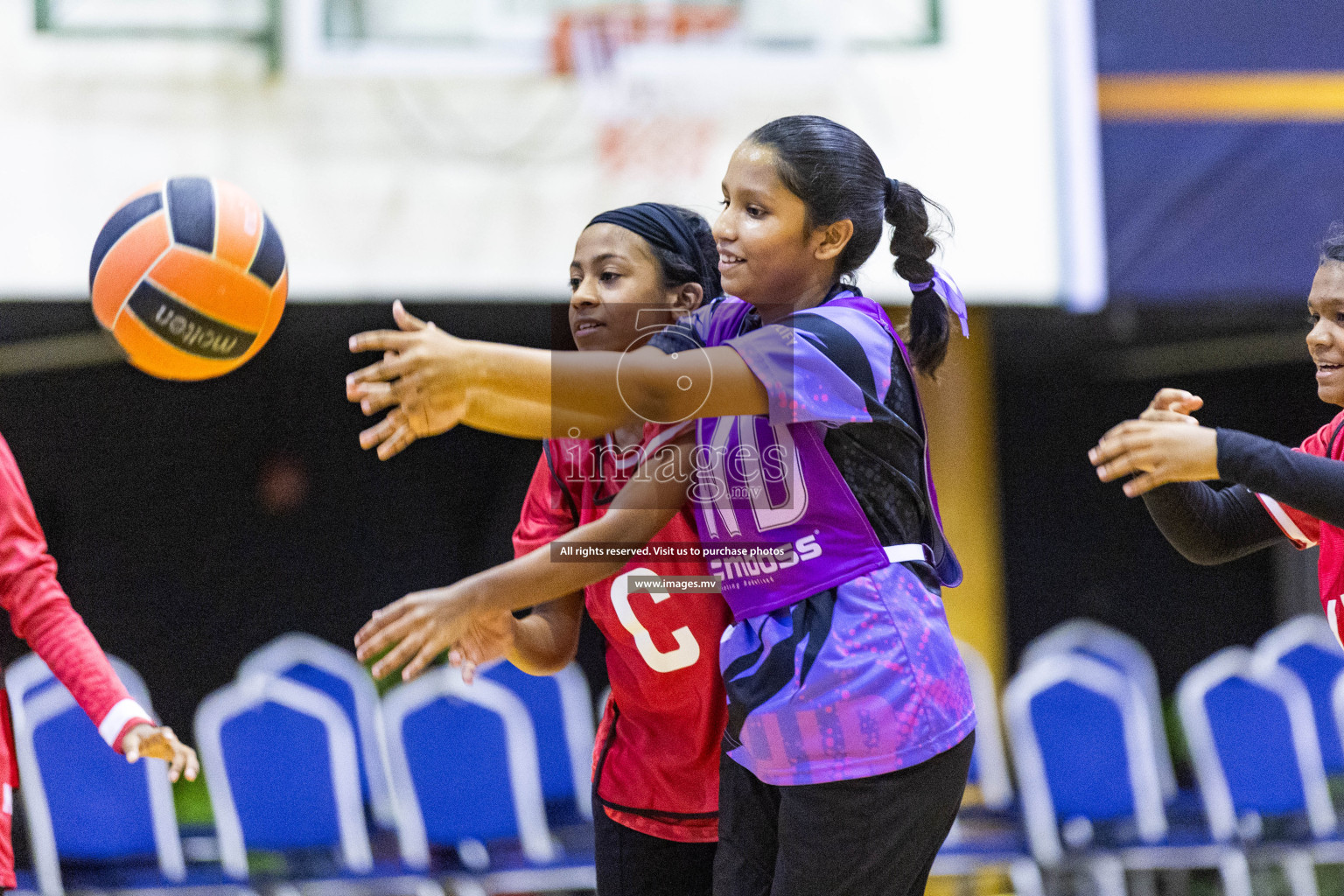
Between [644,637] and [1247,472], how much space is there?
3.29 ft

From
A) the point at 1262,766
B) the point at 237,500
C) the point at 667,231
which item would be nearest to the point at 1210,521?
the point at 667,231

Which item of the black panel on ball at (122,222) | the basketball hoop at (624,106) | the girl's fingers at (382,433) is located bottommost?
the girl's fingers at (382,433)

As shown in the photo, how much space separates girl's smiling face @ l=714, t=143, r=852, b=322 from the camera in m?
1.88

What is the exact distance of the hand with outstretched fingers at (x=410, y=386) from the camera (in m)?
1.41

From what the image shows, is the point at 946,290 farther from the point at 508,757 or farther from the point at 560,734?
the point at 560,734

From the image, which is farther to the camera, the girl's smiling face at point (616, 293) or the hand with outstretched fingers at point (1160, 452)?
the girl's smiling face at point (616, 293)

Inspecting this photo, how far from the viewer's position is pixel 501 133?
4.90m

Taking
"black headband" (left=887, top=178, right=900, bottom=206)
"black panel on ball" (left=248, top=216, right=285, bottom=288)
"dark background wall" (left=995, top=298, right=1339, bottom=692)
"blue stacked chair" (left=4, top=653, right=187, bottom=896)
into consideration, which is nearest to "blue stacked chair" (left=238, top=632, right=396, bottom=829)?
"blue stacked chair" (left=4, top=653, right=187, bottom=896)

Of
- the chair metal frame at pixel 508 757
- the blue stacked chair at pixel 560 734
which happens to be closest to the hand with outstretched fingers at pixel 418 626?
the chair metal frame at pixel 508 757

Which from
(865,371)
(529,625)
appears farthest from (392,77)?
(865,371)

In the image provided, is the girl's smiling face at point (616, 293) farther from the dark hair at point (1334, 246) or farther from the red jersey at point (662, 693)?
the dark hair at point (1334, 246)

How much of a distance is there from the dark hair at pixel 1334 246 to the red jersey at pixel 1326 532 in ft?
0.92

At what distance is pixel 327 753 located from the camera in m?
4.26

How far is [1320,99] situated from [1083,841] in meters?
3.20
